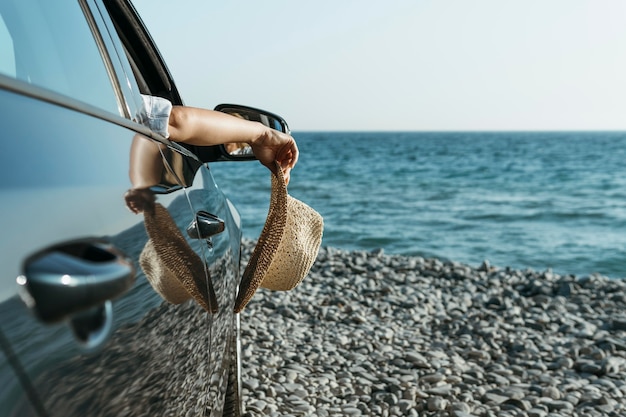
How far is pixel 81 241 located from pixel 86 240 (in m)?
0.02

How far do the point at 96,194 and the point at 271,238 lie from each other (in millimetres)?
1287

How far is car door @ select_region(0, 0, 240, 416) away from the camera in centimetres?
83

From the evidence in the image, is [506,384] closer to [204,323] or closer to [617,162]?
[204,323]

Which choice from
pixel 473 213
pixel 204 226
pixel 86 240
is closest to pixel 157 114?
pixel 204 226

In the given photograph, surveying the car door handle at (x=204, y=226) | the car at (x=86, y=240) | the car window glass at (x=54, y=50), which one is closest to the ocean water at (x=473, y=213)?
the car door handle at (x=204, y=226)

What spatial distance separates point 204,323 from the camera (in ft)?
5.83

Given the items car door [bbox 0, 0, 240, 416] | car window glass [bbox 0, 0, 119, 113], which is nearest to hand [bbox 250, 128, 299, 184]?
car door [bbox 0, 0, 240, 416]

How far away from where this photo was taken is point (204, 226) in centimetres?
197

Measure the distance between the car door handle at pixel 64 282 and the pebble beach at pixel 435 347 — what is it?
10.7ft

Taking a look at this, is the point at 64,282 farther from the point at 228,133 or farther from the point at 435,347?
the point at 435,347

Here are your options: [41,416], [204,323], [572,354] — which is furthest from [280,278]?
[572,354]

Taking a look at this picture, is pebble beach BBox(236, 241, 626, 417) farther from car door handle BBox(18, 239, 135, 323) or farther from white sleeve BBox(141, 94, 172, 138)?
car door handle BBox(18, 239, 135, 323)

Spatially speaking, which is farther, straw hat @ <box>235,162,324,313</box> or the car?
straw hat @ <box>235,162,324,313</box>

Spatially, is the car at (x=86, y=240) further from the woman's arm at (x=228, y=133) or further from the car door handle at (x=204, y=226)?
the woman's arm at (x=228, y=133)
